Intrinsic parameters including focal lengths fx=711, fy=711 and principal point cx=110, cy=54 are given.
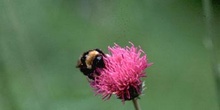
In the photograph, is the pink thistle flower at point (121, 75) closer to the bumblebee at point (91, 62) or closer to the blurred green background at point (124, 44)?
the bumblebee at point (91, 62)

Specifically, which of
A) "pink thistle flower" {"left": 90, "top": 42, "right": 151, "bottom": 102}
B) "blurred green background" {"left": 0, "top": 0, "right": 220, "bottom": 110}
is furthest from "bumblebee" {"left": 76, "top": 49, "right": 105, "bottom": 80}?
"blurred green background" {"left": 0, "top": 0, "right": 220, "bottom": 110}

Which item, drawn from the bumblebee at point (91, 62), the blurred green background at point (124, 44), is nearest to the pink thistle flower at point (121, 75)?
the bumblebee at point (91, 62)

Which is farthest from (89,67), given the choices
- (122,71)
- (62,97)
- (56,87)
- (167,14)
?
(167,14)

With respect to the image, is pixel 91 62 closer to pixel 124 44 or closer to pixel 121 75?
pixel 121 75

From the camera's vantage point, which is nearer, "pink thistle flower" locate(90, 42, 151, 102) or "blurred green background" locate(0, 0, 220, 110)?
"pink thistle flower" locate(90, 42, 151, 102)

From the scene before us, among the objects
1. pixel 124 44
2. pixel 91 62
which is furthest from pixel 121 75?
pixel 124 44

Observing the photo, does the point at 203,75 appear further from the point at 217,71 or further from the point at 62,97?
the point at 217,71

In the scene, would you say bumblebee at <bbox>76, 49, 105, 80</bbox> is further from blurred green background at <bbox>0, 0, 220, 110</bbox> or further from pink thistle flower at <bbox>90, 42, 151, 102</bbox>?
blurred green background at <bbox>0, 0, 220, 110</bbox>

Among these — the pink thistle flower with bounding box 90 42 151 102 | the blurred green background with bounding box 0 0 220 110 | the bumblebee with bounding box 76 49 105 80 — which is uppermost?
the blurred green background with bounding box 0 0 220 110
